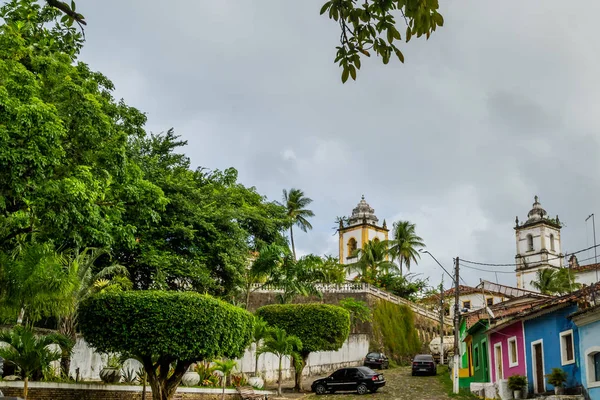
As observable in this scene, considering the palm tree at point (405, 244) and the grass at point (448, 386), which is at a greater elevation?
the palm tree at point (405, 244)

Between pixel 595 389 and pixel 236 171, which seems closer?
pixel 595 389

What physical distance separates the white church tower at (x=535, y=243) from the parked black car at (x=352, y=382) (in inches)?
1940

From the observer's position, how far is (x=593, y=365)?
18172mm

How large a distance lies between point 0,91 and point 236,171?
2457 cm

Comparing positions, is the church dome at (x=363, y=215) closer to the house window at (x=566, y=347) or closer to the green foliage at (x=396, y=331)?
the green foliage at (x=396, y=331)

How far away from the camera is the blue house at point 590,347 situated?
1769cm

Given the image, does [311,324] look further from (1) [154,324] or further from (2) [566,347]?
(2) [566,347]

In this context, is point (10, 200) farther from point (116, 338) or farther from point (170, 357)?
point (170, 357)

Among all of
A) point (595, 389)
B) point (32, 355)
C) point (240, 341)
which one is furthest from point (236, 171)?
point (595, 389)

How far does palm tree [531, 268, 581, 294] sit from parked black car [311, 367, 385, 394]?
36653mm

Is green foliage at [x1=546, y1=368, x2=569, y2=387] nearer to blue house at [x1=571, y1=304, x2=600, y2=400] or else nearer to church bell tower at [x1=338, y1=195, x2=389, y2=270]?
blue house at [x1=571, y1=304, x2=600, y2=400]

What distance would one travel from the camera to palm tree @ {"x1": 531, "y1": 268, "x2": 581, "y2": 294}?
202ft

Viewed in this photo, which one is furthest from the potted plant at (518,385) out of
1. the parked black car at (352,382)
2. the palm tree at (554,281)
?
the palm tree at (554,281)

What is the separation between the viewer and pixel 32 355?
18328mm
